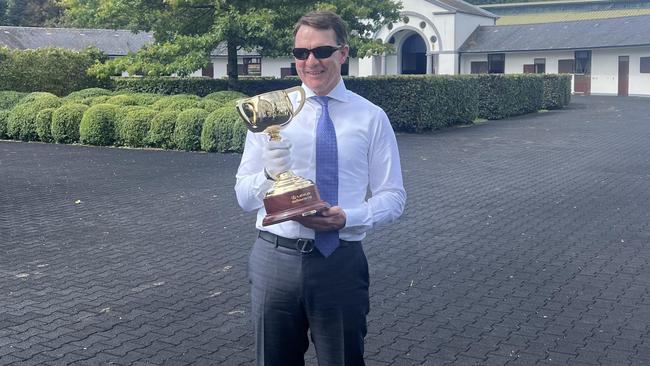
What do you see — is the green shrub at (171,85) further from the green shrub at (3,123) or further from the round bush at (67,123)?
the round bush at (67,123)

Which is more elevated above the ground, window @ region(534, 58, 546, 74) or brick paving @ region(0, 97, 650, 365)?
window @ region(534, 58, 546, 74)

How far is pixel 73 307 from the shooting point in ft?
21.6

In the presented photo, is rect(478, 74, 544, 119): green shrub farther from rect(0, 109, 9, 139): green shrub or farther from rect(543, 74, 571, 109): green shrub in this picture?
rect(0, 109, 9, 139): green shrub

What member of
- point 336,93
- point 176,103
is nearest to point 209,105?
point 176,103

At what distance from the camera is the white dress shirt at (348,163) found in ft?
10.5

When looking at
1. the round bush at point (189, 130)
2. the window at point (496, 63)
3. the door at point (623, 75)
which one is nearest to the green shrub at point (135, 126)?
the round bush at point (189, 130)

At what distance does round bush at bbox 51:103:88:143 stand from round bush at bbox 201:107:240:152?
4284 millimetres

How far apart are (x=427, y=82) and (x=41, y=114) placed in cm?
1130

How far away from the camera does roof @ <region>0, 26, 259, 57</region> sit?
179ft

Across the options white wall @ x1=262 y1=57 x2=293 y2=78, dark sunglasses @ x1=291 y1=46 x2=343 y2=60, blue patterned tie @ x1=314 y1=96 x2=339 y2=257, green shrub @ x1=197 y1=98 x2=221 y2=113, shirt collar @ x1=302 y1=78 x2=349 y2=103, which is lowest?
blue patterned tie @ x1=314 y1=96 x2=339 y2=257

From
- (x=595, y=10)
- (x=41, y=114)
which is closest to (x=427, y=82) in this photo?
(x=41, y=114)

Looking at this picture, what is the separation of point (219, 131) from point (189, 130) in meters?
0.93

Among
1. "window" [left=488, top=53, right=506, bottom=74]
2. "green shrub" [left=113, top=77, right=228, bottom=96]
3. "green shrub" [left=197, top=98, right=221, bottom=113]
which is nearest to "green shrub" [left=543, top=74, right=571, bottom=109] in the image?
"green shrub" [left=113, top=77, right=228, bottom=96]

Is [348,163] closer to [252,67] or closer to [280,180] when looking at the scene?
[280,180]
